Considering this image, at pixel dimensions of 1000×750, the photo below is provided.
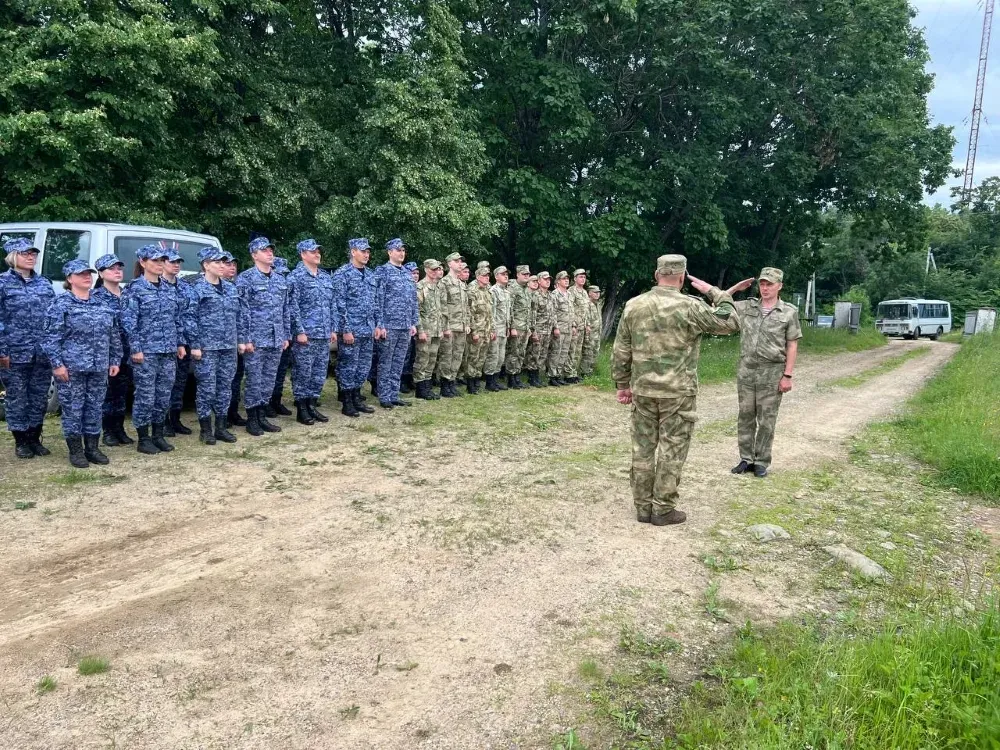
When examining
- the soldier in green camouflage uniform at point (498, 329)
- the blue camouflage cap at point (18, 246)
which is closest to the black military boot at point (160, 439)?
the blue camouflage cap at point (18, 246)

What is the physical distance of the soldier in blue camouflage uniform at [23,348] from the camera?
5.74 m

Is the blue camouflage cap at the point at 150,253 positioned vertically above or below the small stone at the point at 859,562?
above

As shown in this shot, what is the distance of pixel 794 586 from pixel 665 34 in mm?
15124

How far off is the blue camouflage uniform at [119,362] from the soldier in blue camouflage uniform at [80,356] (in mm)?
120

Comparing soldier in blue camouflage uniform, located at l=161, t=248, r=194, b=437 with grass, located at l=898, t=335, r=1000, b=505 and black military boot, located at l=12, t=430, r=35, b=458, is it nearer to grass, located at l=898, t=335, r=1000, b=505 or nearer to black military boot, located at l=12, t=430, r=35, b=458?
black military boot, located at l=12, t=430, r=35, b=458

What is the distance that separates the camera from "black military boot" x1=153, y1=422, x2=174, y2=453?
6.25 m

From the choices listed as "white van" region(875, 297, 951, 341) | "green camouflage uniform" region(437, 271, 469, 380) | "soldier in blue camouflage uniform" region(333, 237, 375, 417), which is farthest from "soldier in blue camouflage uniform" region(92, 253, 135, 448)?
"white van" region(875, 297, 951, 341)

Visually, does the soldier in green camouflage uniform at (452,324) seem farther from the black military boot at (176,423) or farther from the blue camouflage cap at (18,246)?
the blue camouflage cap at (18,246)

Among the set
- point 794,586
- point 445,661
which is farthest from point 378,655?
point 794,586

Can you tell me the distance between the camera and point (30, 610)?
3373 mm

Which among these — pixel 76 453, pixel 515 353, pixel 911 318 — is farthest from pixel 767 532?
pixel 911 318

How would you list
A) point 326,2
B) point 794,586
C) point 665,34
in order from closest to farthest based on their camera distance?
1. point 794,586
2. point 326,2
3. point 665,34

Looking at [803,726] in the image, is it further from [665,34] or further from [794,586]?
[665,34]

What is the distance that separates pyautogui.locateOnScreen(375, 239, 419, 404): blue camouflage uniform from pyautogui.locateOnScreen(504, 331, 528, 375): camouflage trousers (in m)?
2.41
